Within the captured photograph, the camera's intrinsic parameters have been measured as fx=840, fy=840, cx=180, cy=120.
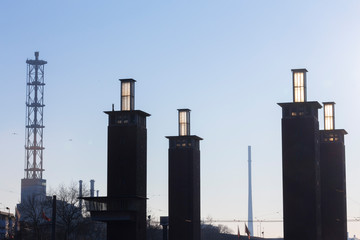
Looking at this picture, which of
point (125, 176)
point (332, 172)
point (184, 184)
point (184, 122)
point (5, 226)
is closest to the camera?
point (125, 176)

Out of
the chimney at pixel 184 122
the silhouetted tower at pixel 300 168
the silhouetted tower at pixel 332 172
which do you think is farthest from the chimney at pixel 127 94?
the silhouetted tower at pixel 332 172

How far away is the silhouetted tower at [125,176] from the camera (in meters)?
79.2

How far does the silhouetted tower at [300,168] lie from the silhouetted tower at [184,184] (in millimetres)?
18070

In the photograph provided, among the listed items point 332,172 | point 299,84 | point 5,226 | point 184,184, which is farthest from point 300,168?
point 5,226

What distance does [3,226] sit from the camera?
184 meters

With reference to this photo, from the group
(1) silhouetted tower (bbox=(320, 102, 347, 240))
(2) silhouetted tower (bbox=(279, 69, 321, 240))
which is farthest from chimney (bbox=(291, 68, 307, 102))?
(1) silhouetted tower (bbox=(320, 102, 347, 240))

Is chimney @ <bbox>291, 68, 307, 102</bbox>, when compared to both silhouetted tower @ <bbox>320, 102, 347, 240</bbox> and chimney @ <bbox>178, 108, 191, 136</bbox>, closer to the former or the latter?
silhouetted tower @ <bbox>320, 102, 347, 240</bbox>

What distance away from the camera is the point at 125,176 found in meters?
80.9

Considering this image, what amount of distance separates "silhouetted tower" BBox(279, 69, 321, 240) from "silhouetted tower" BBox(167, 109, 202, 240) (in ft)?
59.3

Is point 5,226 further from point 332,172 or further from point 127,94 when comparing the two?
point 127,94


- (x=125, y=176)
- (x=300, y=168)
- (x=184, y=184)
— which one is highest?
(x=300, y=168)

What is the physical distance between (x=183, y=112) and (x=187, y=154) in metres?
5.13

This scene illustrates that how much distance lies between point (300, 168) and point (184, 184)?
1999 cm

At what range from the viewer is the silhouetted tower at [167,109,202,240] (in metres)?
100
